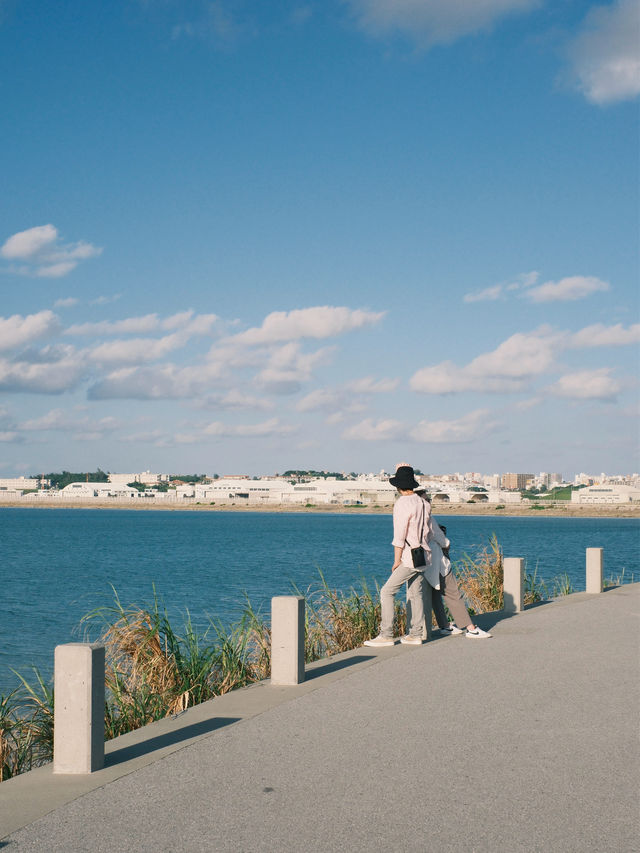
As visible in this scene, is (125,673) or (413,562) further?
(413,562)

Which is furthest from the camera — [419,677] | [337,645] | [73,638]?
[73,638]

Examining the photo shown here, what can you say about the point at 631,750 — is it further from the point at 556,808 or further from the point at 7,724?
the point at 7,724

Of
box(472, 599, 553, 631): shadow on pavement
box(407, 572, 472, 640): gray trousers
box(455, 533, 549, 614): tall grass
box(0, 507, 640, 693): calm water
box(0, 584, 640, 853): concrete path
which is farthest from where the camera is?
box(0, 507, 640, 693): calm water

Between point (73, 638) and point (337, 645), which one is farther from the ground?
point (337, 645)

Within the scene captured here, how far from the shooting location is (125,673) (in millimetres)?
9195

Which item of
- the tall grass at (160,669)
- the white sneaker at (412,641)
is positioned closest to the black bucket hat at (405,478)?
the white sneaker at (412,641)

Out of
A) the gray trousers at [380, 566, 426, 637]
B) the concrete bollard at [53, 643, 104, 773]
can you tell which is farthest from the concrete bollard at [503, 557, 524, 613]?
the concrete bollard at [53, 643, 104, 773]

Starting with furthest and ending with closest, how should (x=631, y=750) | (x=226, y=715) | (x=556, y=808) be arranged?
(x=226, y=715), (x=631, y=750), (x=556, y=808)

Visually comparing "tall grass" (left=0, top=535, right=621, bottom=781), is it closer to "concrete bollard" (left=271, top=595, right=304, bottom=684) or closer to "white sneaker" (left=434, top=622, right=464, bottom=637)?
"concrete bollard" (left=271, top=595, right=304, bottom=684)

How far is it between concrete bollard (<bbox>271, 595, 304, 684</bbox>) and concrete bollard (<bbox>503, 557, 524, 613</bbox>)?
20.7ft

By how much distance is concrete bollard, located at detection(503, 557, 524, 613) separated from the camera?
541 inches

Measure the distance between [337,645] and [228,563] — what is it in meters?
36.9

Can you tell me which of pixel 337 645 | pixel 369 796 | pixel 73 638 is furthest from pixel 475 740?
pixel 73 638

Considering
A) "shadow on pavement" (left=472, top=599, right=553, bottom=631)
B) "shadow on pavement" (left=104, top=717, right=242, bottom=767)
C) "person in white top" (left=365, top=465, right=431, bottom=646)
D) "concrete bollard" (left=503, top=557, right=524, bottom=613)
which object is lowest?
"shadow on pavement" (left=472, top=599, right=553, bottom=631)
